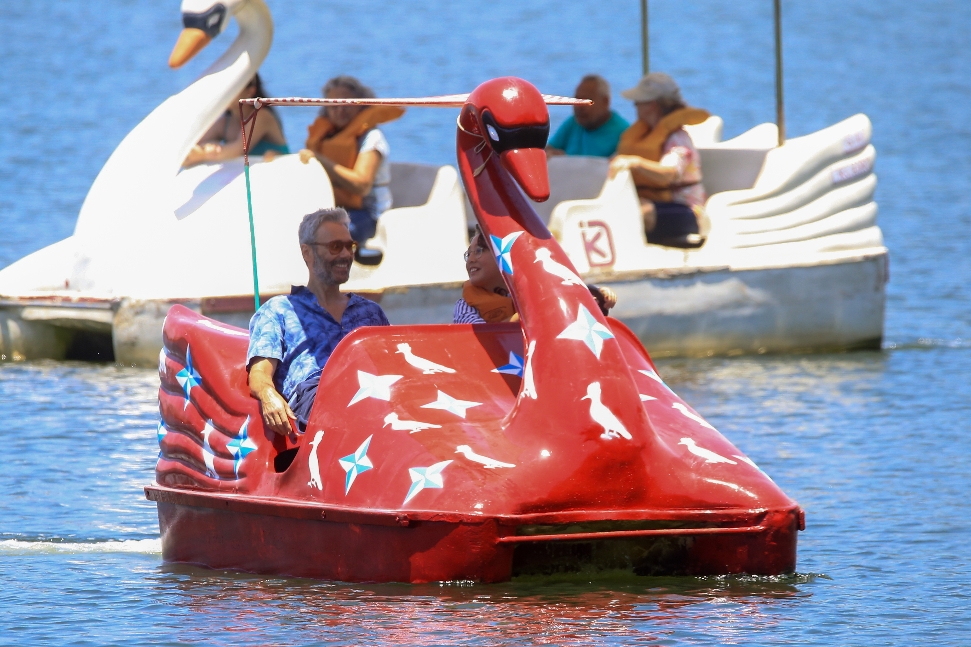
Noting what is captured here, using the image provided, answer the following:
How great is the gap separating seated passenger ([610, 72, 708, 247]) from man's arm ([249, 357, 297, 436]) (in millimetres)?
5689

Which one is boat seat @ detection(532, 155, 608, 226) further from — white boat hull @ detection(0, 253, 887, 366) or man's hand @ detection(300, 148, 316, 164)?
man's hand @ detection(300, 148, 316, 164)

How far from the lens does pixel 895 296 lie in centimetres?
1622

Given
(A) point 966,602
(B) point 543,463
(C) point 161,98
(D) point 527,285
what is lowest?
(A) point 966,602

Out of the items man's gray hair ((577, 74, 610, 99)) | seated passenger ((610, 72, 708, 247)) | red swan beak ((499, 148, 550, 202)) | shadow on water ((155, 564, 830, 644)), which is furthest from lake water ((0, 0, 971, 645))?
man's gray hair ((577, 74, 610, 99))

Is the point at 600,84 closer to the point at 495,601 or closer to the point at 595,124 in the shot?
the point at 595,124

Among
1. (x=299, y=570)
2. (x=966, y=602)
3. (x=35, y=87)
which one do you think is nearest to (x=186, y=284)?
(x=299, y=570)

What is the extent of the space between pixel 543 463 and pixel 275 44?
36.0m

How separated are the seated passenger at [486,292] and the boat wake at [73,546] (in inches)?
66.4

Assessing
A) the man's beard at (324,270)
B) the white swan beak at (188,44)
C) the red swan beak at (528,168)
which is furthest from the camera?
the white swan beak at (188,44)

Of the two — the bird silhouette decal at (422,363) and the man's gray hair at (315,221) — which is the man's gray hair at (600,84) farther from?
the bird silhouette decal at (422,363)

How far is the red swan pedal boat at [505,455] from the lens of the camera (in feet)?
21.7

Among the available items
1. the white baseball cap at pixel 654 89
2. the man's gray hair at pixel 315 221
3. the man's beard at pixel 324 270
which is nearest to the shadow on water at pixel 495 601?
the man's beard at pixel 324 270

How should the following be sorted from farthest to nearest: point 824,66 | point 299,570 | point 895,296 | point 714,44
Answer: point 714,44 → point 824,66 → point 895,296 → point 299,570

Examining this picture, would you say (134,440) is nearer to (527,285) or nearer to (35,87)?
(527,285)
